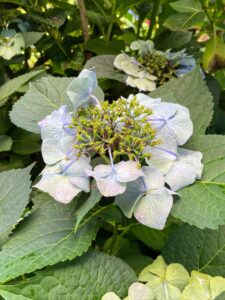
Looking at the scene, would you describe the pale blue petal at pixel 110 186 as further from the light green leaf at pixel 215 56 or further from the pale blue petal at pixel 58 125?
the light green leaf at pixel 215 56

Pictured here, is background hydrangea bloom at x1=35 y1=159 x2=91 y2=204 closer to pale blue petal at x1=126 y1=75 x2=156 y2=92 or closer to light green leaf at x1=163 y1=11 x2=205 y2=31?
pale blue petal at x1=126 y1=75 x2=156 y2=92

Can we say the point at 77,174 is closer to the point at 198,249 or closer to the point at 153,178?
the point at 153,178

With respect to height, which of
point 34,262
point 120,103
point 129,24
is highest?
point 120,103

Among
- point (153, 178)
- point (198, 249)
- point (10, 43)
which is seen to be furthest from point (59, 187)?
point (10, 43)

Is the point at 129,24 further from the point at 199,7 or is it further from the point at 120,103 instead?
the point at 120,103

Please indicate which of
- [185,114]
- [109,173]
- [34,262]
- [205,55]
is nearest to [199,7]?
[205,55]

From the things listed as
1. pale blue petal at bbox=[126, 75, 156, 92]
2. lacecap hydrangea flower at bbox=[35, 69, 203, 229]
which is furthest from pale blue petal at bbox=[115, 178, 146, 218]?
pale blue petal at bbox=[126, 75, 156, 92]

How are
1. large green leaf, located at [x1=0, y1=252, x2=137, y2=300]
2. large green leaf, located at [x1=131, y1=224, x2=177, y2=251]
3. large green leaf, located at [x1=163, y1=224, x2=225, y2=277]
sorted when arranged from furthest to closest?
1. large green leaf, located at [x1=131, y1=224, x2=177, y2=251]
2. large green leaf, located at [x1=163, y1=224, x2=225, y2=277]
3. large green leaf, located at [x1=0, y1=252, x2=137, y2=300]
